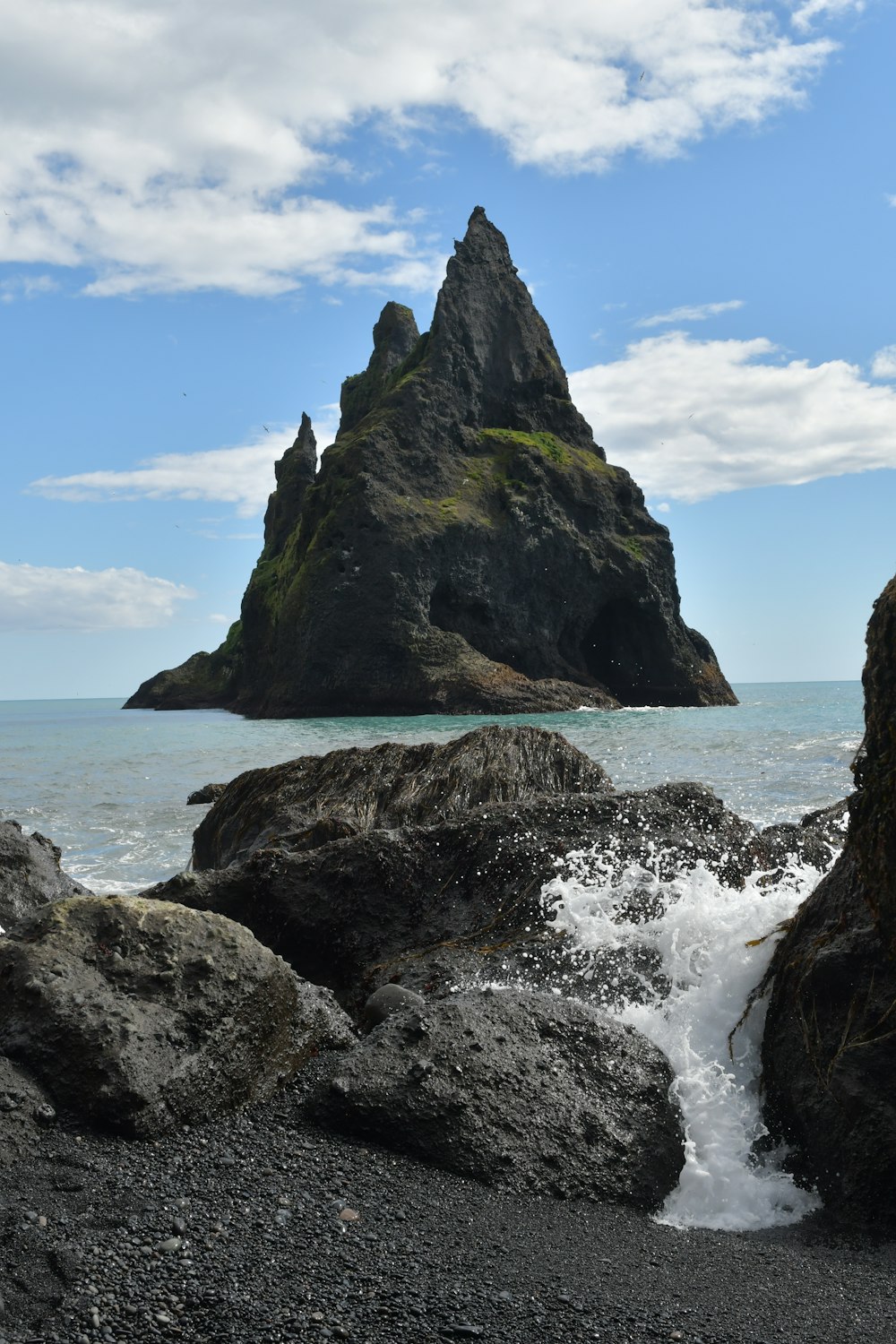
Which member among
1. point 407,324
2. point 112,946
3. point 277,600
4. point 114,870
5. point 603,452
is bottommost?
point 114,870

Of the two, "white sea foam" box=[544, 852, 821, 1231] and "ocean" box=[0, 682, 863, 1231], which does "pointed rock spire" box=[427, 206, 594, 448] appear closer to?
"ocean" box=[0, 682, 863, 1231]

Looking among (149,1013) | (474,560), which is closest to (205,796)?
(149,1013)

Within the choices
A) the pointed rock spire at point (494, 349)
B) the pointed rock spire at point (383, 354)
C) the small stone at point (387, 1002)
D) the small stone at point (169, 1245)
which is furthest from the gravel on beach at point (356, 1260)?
the pointed rock spire at point (383, 354)

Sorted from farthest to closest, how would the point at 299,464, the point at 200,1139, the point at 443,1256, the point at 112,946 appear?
the point at 299,464 → the point at 112,946 → the point at 200,1139 → the point at 443,1256

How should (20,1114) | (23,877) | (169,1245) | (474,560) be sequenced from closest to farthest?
1. (169,1245)
2. (20,1114)
3. (23,877)
4. (474,560)

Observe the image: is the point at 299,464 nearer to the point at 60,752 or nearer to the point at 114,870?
the point at 60,752

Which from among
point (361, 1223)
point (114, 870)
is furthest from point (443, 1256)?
point (114, 870)

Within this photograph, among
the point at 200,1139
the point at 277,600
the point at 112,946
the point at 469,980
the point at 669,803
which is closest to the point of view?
the point at 200,1139

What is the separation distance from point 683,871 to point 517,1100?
237 centimetres

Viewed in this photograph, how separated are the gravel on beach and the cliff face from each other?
55571 mm

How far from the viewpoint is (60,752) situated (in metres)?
32.9

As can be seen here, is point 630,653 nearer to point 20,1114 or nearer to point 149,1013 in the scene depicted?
point 149,1013

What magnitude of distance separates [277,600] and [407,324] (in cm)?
3165

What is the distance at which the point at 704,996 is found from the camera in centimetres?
509
